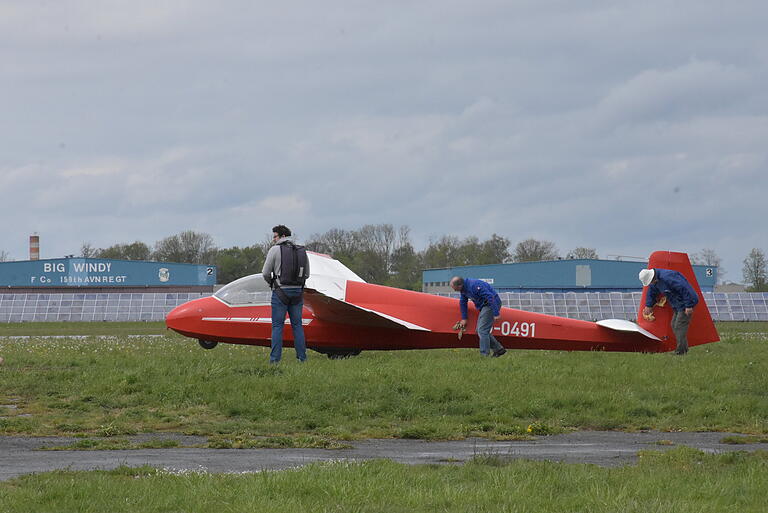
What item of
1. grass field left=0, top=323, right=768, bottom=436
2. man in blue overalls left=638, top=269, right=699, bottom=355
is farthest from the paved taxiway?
man in blue overalls left=638, top=269, right=699, bottom=355

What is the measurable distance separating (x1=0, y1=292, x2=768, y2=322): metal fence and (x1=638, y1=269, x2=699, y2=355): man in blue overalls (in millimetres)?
37668

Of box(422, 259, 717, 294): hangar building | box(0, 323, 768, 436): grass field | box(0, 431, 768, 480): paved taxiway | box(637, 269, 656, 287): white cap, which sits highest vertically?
box(422, 259, 717, 294): hangar building

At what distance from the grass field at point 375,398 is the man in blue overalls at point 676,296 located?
9.57 ft

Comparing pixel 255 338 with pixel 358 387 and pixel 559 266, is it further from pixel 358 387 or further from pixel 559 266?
pixel 559 266

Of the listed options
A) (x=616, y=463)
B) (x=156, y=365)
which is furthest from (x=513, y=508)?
(x=156, y=365)

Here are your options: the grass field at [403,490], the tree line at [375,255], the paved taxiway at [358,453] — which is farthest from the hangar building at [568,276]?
the grass field at [403,490]

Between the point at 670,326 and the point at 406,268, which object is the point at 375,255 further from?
the point at 670,326

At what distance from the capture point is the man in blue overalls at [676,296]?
17.0 metres

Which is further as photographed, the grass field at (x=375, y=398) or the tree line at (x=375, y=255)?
the tree line at (x=375, y=255)

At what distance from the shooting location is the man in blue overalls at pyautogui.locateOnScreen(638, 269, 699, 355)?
17.0 m

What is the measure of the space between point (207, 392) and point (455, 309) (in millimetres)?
6878

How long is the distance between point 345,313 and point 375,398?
5.98 meters

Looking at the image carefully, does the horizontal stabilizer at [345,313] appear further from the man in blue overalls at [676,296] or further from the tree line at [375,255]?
the tree line at [375,255]

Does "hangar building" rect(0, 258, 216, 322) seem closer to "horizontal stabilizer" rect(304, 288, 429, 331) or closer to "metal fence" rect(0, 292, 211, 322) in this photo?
"metal fence" rect(0, 292, 211, 322)
